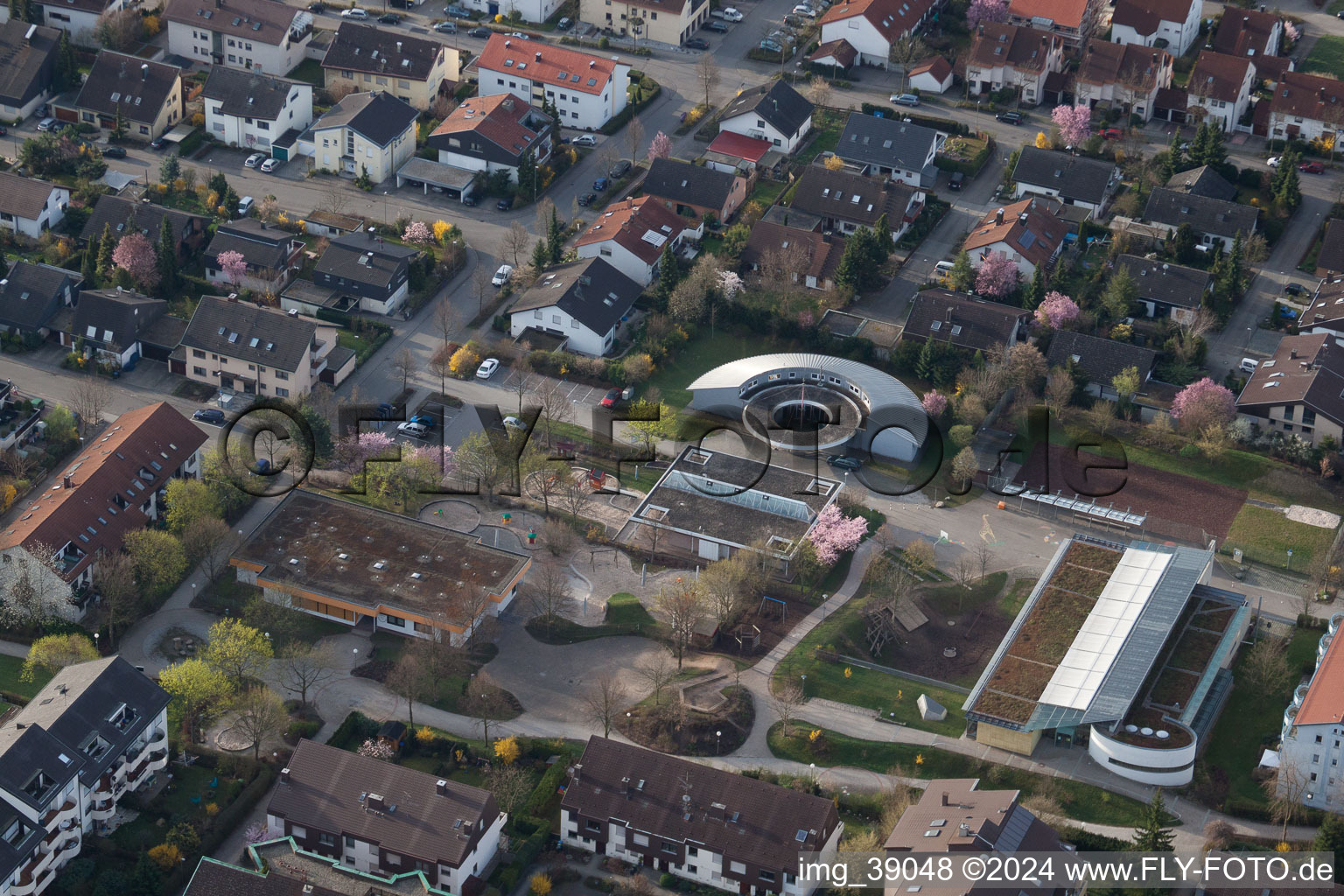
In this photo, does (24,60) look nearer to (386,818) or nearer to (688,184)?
(688,184)

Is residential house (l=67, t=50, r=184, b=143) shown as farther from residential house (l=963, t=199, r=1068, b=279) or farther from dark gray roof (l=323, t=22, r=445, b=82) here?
residential house (l=963, t=199, r=1068, b=279)

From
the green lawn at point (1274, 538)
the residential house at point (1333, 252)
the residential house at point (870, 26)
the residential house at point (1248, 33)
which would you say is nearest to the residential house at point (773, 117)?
the residential house at point (870, 26)

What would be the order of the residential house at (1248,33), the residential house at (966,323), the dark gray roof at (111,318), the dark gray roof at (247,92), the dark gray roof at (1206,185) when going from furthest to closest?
the residential house at (1248,33)
the dark gray roof at (247,92)
the dark gray roof at (1206,185)
the residential house at (966,323)
the dark gray roof at (111,318)

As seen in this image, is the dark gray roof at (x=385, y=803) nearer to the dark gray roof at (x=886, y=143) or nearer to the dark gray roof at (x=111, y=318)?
the dark gray roof at (x=111, y=318)

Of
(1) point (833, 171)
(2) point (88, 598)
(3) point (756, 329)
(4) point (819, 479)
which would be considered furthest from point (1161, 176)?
(2) point (88, 598)

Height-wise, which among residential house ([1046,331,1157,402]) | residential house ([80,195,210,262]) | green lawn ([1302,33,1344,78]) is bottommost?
residential house ([80,195,210,262])

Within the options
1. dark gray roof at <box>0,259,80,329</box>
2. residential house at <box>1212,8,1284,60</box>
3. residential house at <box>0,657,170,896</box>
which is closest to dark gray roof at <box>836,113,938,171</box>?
residential house at <box>1212,8,1284,60</box>

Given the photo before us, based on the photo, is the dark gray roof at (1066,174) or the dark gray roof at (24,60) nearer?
the dark gray roof at (1066,174)
